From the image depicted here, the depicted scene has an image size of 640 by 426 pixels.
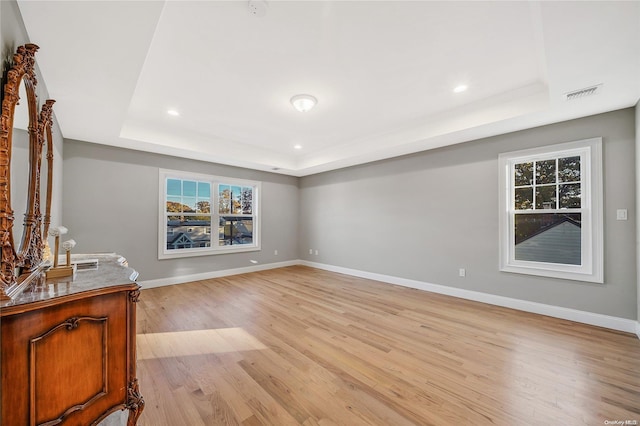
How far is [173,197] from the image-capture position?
4.89m

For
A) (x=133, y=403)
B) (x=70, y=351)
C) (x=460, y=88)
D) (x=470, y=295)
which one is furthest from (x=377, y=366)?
(x=460, y=88)

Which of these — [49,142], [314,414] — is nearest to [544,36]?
[314,414]

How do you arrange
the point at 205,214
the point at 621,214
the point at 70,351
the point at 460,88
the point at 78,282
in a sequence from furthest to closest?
the point at 205,214 < the point at 460,88 < the point at 621,214 < the point at 78,282 < the point at 70,351

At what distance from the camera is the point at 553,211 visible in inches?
130

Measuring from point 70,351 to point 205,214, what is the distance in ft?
14.3

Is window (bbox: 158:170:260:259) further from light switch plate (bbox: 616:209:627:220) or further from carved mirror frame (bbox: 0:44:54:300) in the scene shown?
light switch plate (bbox: 616:209:627:220)

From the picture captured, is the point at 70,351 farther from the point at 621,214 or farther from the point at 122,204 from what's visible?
the point at 621,214

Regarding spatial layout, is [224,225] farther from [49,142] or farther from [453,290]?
[453,290]

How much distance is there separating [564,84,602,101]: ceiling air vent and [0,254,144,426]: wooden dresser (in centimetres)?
407

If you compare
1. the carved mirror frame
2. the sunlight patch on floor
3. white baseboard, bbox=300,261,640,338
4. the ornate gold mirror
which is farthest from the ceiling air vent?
the ornate gold mirror

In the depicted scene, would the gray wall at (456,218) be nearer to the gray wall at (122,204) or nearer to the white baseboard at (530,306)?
the white baseboard at (530,306)

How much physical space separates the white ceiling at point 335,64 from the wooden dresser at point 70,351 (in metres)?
1.66

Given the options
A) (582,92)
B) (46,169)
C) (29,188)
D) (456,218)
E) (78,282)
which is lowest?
(78,282)

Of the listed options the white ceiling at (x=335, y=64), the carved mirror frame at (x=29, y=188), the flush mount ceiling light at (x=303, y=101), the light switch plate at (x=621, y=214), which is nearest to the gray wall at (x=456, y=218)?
the light switch plate at (x=621, y=214)
